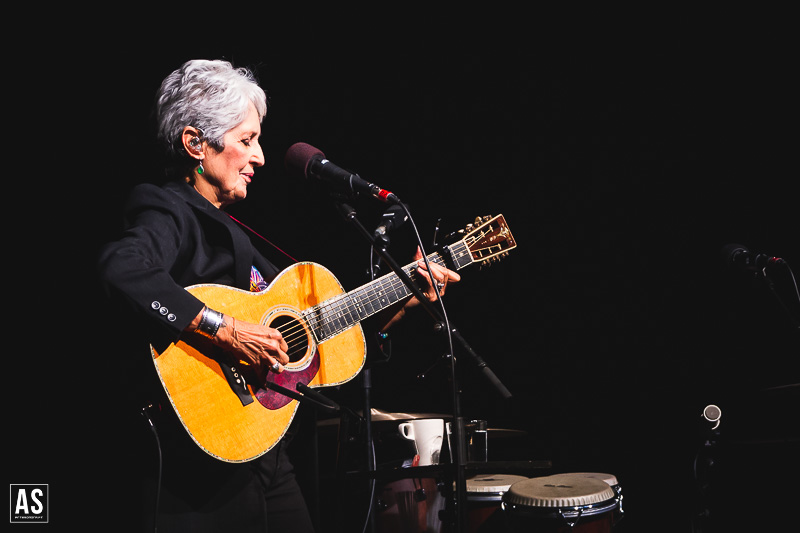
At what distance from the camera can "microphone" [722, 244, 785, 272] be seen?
127 inches

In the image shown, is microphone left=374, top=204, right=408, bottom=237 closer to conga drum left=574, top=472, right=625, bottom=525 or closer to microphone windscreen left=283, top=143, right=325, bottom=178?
microphone windscreen left=283, top=143, right=325, bottom=178

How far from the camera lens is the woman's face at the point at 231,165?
2.36 meters

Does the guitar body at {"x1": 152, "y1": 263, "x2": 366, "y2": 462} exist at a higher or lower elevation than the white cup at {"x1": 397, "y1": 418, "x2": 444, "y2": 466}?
higher

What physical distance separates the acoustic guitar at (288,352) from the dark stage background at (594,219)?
1536mm

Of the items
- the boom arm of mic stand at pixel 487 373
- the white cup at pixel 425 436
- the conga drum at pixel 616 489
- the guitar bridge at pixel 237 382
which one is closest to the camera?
the guitar bridge at pixel 237 382

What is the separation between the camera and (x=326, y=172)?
2168mm

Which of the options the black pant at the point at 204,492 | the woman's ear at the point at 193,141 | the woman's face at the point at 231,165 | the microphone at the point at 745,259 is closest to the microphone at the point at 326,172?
the woman's face at the point at 231,165

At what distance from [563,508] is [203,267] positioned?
6.16 ft

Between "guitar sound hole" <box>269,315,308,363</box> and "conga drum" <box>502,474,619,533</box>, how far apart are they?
133 centimetres

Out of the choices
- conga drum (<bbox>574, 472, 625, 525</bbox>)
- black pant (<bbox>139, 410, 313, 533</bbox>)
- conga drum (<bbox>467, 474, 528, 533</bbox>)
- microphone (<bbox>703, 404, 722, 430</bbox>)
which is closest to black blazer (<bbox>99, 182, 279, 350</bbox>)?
black pant (<bbox>139, 410, 313, 533</bbox>)

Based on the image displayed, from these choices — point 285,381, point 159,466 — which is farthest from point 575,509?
point 159,466

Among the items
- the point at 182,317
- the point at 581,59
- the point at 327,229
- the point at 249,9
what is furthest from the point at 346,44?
the point at 182,317

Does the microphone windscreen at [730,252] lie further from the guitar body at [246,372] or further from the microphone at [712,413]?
the guitar body at [246,372]

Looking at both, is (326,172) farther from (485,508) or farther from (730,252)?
(730,252)
